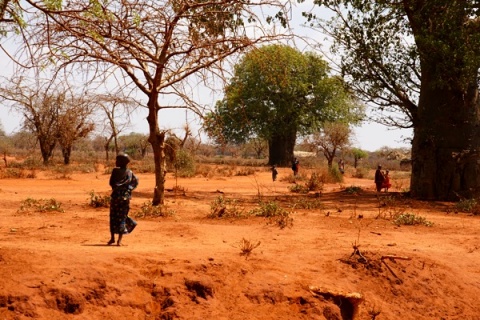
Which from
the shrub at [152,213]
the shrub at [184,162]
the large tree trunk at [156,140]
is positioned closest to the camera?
the shrub at [152,213]

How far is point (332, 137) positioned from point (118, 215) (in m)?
32.9

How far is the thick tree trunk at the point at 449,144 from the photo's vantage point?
1274 cm

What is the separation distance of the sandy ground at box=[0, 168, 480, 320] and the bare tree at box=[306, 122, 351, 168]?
29.8 m

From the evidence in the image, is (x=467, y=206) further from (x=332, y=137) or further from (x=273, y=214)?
(x=332, y=137)

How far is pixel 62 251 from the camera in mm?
4918

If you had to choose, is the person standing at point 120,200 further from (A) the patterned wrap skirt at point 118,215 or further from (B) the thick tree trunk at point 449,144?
(B) the thick tree trunk at point 449,144

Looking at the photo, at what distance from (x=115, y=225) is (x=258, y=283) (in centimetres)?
199

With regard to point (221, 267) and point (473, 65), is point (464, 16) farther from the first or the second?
point (221, 267)

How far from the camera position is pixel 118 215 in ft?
19.0

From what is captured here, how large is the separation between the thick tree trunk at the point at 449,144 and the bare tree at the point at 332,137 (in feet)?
77.4

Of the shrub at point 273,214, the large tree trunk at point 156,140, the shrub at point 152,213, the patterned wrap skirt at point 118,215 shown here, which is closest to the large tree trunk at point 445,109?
the shrub at point 273,214

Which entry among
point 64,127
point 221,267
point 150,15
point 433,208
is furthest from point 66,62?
point 64,127

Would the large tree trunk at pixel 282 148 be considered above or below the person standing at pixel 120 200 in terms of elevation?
above

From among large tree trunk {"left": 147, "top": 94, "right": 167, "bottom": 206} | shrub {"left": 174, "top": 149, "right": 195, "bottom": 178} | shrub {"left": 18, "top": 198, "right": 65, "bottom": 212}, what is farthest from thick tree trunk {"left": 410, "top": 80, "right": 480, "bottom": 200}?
shrub {"left": 174, "top": 149, "right": 195, "bottom": 178}
